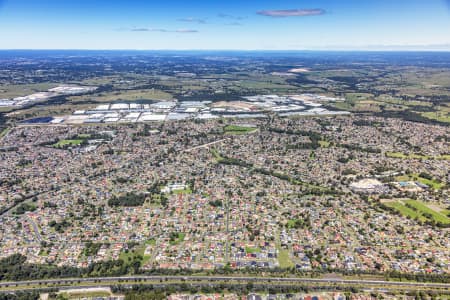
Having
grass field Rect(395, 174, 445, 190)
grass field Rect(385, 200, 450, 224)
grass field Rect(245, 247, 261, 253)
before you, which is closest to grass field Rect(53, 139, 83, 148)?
grass field Rect(245, 247, 261, 253)

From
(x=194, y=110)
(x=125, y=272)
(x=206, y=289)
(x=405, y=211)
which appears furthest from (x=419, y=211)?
(x=194, y=110)

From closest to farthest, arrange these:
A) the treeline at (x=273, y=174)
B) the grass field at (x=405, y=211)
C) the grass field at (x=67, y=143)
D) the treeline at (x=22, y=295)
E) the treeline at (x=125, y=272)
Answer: the treeline at (x=22, y=295) < the treeline at (x=125, y=272) < the grass field at (x=405, y=211) < the treeline at (x=273, y=174) < the grass field at (x=67, y=143)

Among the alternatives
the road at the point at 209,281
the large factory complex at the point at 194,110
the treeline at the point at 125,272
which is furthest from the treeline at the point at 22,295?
the large factory complex at the point at 194,110

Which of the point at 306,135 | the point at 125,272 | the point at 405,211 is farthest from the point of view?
the point at 306,135

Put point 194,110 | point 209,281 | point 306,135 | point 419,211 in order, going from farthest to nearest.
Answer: point 194,110, point 306,135, point 419,211, point 209,281

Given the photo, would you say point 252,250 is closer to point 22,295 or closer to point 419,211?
point 22,295

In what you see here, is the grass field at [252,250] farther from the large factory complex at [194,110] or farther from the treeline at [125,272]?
the large factory complex at [194,110]
